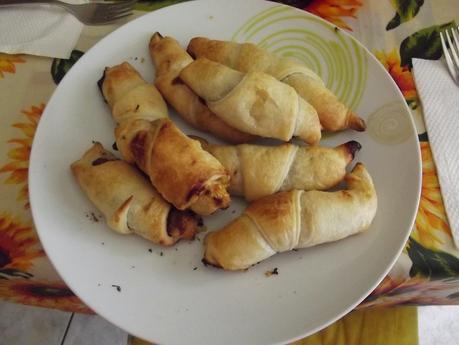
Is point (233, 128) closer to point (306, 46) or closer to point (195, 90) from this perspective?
point (195, 90)

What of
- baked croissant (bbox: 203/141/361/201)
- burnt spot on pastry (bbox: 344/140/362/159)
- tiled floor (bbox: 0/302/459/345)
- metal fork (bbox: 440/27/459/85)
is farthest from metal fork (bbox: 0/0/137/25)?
tiled floor (bbox: 0/302/459/345)

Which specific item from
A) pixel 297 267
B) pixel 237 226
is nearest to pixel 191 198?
pixel 237 226

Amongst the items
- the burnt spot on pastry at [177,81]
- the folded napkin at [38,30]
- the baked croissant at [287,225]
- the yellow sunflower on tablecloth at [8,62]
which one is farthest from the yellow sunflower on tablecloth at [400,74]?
the yellow sunflower on tablecloth at [8,62]

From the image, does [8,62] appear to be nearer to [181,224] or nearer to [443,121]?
[181,224]

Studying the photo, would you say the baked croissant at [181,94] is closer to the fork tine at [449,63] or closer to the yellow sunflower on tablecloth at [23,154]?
the yellow sunflower on tablecloth at [23,154]

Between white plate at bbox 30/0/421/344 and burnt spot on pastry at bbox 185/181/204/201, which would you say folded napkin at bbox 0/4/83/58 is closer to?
white plate at bbox 30/0/421/344
